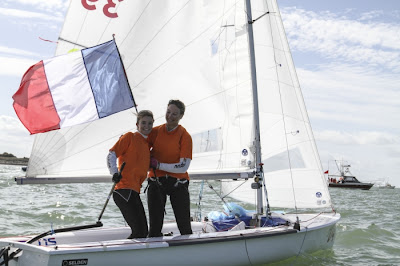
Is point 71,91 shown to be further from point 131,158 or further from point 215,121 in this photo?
point 215,121

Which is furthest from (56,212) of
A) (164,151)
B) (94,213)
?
(164,151)

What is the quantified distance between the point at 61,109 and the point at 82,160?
704 millimetres

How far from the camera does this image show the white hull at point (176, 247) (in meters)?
4.57

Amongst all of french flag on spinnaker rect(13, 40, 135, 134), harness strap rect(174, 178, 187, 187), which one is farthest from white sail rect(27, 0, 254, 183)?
harness strap rect(174, 178, 187, 187)

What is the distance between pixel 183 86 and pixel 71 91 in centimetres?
153

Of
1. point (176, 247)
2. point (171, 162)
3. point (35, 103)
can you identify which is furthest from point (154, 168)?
point (35, 103)

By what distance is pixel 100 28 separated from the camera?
20.5 feet

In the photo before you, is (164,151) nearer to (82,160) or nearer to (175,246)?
(175,246)

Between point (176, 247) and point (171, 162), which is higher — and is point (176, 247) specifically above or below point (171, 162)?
below

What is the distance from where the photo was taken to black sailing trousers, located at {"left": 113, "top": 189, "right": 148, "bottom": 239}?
4.84m

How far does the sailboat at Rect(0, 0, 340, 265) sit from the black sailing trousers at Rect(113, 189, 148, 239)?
0.26 m

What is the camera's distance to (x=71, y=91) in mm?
5785

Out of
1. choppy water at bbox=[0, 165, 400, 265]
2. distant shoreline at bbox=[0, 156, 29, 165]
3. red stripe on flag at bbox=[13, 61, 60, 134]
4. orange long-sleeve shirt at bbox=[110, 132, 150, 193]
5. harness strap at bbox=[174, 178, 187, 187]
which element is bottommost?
choppy water at bbox=[0, 165, 400, 265]

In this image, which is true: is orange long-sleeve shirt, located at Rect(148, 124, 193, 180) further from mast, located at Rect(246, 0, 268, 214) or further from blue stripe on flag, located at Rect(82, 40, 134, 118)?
mast, located at Rect(246, 0, 268, 214)
